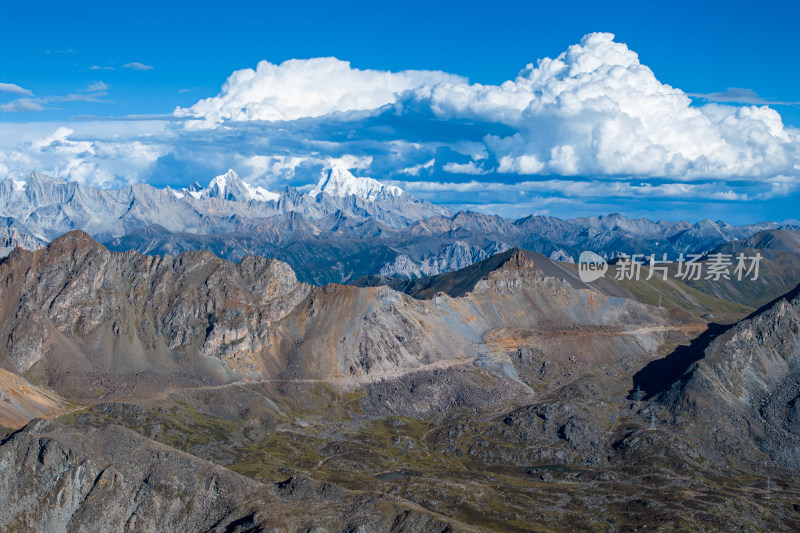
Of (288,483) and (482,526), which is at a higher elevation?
(288,483)

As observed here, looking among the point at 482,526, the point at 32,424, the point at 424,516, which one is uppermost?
the point at 32,424

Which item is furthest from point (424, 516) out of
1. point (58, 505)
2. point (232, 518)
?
point (58, 505)

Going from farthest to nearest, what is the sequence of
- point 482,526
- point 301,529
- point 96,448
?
point 482,526 → point 96,448 → point 301,529

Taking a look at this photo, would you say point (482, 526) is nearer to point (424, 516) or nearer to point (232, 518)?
point (424, 516)

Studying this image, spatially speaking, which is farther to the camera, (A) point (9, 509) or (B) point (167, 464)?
(B) point (167, 464)

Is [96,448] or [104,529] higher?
[96,448]

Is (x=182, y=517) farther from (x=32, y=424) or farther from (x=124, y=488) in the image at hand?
(x=32, y=424)

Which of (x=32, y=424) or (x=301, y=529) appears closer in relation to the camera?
(x=301, y=529)

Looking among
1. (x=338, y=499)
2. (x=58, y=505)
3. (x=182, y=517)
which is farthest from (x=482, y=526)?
(x=58, y=505)

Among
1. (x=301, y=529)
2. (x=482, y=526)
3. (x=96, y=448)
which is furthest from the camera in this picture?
(x=482, y=526)
